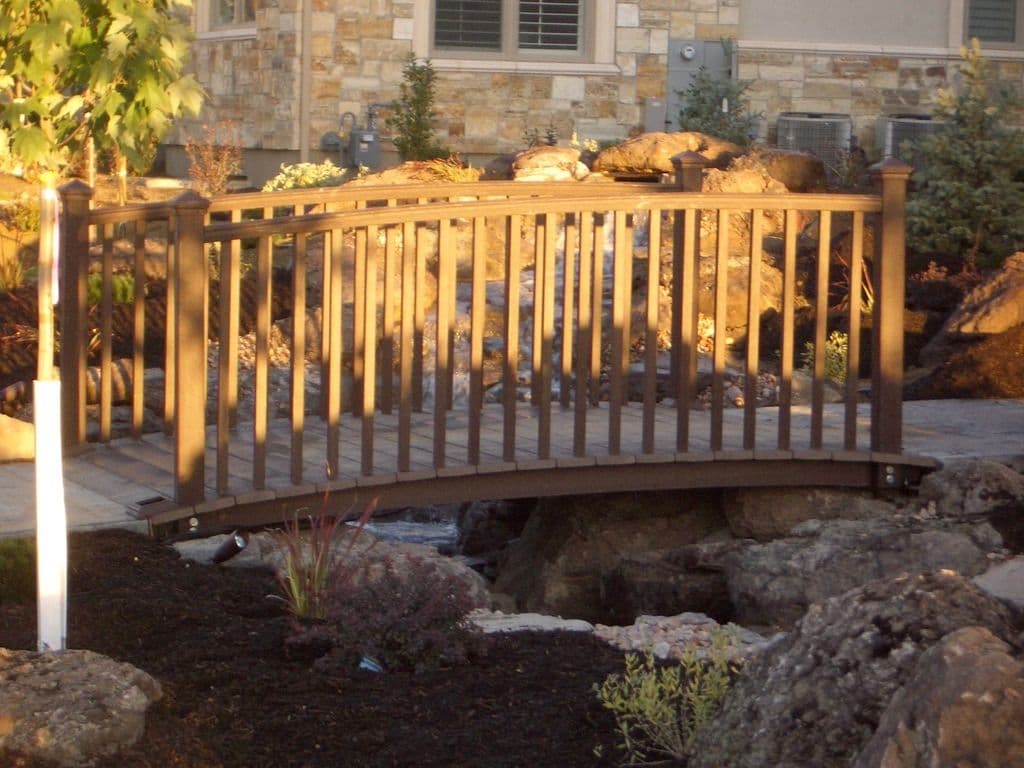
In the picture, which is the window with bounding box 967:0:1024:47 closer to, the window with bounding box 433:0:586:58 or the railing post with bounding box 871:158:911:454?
the window with bounding box 433:0:586:58

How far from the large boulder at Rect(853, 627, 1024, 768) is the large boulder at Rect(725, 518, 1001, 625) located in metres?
3.48

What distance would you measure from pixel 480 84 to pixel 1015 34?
574 centimetres

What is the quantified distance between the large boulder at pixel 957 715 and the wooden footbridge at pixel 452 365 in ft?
12.9

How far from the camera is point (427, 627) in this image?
4656mm

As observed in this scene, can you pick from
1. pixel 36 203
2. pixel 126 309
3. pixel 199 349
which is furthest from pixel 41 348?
pixel 36 203

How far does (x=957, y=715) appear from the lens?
8.72 ft

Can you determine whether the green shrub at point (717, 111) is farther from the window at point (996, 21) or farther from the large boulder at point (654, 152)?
the window at point (996, 21)

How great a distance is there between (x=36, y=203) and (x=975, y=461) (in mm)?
8260

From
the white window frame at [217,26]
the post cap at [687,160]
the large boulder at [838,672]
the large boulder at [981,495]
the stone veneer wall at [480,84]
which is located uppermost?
the white window frame at [217,26]

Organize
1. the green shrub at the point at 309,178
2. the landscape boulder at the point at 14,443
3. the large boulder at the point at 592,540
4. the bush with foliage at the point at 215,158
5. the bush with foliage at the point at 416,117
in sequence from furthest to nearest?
the bush with foliage at the point at 416,117 < the green shrub at the point at 309,178 < the bush with foliage at the point at 215,158 < the large boulder at the point at 592,540 < the landscape boulder at the point at 14,443

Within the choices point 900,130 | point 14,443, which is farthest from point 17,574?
point 900,130

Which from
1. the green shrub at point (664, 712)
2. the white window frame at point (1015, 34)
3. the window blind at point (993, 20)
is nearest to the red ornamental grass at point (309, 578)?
the green shrub at point (664, 712)

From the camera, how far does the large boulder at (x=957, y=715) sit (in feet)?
8.66

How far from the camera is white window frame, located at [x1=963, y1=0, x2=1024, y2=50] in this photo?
682 inches
